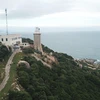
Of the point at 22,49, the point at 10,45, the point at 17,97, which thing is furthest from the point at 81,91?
the point at 10,45

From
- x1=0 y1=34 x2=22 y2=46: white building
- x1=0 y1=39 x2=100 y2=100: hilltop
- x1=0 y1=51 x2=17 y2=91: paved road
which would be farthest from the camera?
x1=0 y1=34 x2=22 y2=46: white building

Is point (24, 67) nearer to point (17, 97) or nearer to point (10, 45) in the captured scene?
point (17, 97)

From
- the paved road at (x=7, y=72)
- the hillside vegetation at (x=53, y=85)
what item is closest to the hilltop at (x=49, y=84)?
the hillside vegetation at (x=53, y=85)

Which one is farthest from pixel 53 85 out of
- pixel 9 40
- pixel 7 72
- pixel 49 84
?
pixel 9 40

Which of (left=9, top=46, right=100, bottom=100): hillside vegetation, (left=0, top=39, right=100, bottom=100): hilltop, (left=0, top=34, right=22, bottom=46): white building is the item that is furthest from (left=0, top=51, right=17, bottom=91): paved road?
(left=0, top=34, right=22, bottom=46): white building

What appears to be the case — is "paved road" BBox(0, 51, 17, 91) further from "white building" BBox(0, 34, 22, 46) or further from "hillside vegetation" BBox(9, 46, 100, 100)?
"white building" BBox(0, 34, 22, 46)

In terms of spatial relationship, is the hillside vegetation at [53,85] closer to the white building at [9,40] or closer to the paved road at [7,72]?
the paved road at [7,72]

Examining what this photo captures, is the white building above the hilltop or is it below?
above

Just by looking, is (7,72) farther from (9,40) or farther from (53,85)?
(9,40)
